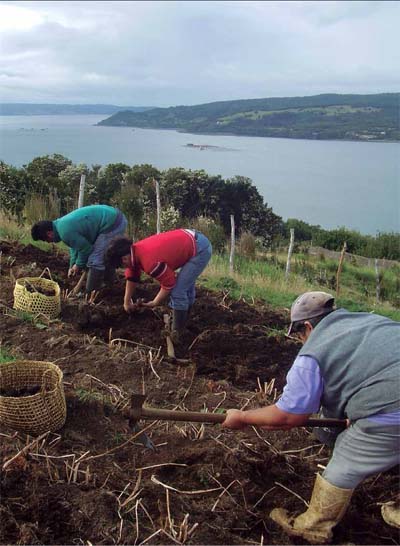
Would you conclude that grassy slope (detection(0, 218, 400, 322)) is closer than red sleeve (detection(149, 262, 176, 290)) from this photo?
No

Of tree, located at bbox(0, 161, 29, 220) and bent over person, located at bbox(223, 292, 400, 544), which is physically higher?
tree, located at bbox(0, 161, 29, 220)

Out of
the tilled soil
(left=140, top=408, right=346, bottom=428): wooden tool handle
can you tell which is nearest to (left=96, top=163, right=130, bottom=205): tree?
the tilled soil

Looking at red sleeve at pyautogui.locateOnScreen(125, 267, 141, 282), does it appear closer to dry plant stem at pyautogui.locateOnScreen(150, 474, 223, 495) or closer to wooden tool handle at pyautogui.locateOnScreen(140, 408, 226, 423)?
wooden tool handle at pyautogui.locateOnScreen(140, 408, 226, 423)

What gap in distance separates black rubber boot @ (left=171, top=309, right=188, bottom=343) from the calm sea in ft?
31.4

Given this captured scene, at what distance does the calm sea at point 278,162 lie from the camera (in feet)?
94.6

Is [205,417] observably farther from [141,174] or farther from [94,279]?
[141,174]

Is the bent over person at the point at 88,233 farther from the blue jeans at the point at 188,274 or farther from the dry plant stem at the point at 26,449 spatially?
the dry plant stem at the point at 26,449

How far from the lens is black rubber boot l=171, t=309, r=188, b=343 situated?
18.1ft

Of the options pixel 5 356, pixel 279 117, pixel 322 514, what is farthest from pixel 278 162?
pixel 322 514

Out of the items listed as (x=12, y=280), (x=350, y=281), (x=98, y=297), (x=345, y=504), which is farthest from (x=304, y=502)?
(x=350, y=281)

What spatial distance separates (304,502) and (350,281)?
515 inches

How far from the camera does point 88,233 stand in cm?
618

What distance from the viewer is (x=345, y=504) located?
2744 mm

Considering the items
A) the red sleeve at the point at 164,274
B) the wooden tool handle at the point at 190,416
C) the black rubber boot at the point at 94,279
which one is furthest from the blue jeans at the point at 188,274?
the wooden tool handle at the point at 190,416
